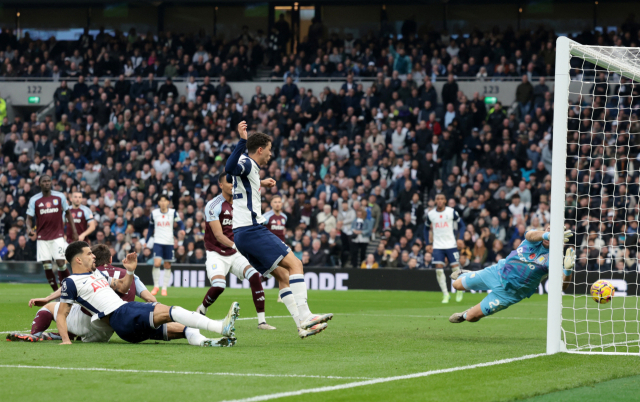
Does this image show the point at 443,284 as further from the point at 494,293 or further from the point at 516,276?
the point at 516,276

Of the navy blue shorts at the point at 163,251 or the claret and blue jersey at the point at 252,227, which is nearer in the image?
the claret and blue jersey at the point at 252,227

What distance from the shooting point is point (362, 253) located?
23609mm

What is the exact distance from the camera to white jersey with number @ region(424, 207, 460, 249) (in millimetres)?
18625

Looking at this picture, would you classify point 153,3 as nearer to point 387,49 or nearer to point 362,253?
point 387,49

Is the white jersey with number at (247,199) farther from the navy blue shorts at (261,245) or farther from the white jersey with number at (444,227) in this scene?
the white jersey with number at (444,227)

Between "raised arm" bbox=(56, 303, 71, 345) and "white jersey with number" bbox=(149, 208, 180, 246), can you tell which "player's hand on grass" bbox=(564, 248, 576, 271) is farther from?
"white jersey with number" bbox=(149, 208, 180, 246)

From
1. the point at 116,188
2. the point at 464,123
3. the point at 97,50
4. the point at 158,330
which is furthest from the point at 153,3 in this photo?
the point at 158,330

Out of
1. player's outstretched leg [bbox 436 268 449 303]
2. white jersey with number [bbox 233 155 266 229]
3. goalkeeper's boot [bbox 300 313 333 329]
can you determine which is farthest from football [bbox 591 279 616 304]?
player's outstretched leg [bbox 436 268 449 303]

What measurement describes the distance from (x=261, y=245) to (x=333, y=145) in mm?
17713

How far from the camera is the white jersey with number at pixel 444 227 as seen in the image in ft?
61.1

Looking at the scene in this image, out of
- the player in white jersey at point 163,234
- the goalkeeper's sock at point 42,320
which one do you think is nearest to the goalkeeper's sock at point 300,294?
the goalkeeper's sock at point 42,320

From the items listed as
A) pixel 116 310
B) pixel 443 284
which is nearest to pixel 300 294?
pixel 116 310

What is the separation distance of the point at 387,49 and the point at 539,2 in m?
6.63

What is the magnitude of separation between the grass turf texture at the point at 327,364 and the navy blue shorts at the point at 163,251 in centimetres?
786
